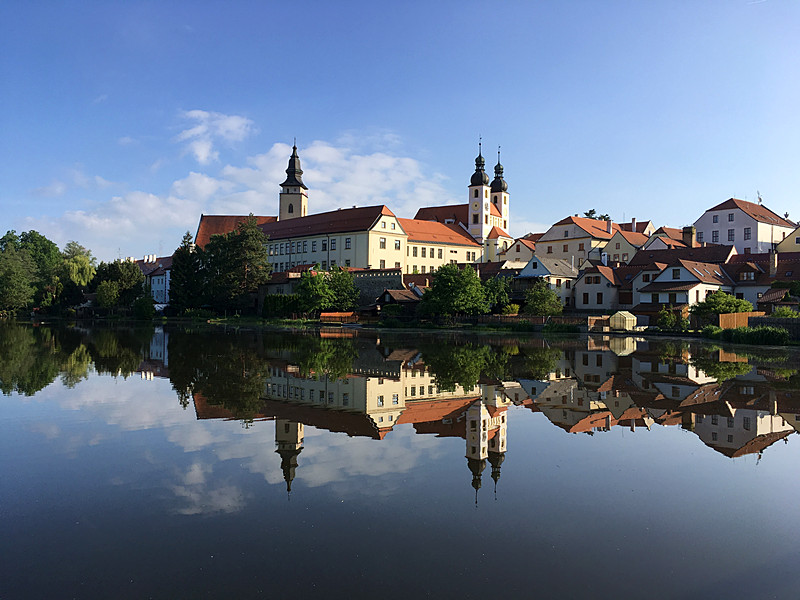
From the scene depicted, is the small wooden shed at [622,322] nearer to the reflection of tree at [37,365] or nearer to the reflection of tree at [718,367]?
the reflection of tree at [718,367]

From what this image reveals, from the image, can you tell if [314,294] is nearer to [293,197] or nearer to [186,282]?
[186,282]

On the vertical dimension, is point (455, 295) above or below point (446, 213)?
below

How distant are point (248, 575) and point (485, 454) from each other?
499 cm

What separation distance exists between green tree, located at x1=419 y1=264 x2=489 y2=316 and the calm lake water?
37.3 meters

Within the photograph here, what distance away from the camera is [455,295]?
2162 inches

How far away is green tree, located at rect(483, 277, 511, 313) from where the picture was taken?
5872cm

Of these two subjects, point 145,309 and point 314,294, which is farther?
point 145,309

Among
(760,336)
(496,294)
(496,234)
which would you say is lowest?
(760,336)

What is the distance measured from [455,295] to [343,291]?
1620cm

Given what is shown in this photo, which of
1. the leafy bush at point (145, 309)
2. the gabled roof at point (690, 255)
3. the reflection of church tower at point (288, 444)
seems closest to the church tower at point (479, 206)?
the gabled roof at point (690, 255)

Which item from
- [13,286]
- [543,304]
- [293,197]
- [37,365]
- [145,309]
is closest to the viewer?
[37,365]

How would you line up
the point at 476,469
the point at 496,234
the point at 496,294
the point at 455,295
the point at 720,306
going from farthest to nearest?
the point at 496,234 < the point at 496,294 < the point at 455,295 < the point at 720,306 < the point at 476,469

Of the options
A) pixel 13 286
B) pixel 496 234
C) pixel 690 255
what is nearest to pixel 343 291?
pixel 690 255

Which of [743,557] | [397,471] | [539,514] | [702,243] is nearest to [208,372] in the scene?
[397,471]
